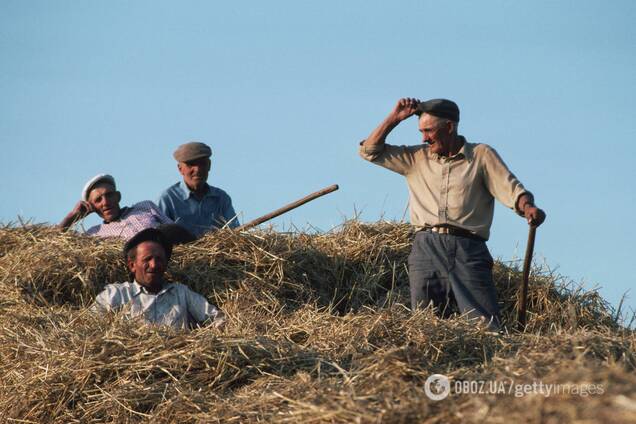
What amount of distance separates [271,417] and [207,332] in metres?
1.67

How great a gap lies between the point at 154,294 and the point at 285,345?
1.83 m

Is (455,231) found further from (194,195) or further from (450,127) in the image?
(194,195)

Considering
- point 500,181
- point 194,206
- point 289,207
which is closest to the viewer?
point 500,181

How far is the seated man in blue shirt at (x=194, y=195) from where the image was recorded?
9.12 meters

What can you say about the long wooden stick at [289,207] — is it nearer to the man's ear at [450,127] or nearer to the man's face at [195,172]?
the man's face at [195,172]

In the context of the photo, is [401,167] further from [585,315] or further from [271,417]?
[271,417]

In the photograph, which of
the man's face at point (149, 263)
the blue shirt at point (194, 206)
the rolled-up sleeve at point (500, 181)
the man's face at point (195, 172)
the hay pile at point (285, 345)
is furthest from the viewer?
the man's face at point (195, 172)

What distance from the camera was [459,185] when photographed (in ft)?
24.2

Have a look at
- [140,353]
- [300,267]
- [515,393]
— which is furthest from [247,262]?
[515,393]

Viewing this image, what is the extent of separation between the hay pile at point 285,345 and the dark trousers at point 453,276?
504mm

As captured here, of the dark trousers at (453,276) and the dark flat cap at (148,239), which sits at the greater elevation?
the dark flat cap at (148,239)

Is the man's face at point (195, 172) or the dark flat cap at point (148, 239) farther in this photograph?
the man's face at point (195, 172)

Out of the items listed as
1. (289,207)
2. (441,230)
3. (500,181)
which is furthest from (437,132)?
(289,207)

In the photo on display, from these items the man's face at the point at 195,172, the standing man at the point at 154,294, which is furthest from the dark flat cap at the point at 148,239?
the man's face at the point at 195,172
